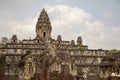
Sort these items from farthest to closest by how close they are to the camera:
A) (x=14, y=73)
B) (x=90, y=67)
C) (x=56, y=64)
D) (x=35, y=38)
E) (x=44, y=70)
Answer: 1. (x=35, y=38)
2. (x=90, y=67)
3. (x=14, y=73)
4. (x=56, y=64)
5. (x=44, y=70)

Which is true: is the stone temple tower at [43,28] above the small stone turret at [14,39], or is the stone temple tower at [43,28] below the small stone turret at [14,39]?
above

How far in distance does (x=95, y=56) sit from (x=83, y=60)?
2.09m

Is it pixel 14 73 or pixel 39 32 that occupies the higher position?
pixel 39 32

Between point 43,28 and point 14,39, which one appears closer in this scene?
point 14,39

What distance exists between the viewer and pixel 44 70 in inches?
935

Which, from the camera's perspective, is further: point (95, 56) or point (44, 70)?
point (95, 56)

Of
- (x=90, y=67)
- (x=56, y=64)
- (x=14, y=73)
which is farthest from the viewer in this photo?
(x=90, y=67)

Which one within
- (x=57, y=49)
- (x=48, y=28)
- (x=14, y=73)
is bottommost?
(x=14, y=73)

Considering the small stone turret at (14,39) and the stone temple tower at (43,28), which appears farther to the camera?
the stone temple tower at (43,28)

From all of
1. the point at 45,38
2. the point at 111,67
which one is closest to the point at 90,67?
the point at 111,67

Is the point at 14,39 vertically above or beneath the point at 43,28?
beneath

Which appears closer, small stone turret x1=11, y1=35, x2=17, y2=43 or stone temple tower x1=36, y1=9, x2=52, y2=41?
small stone turret x1=11, y1=35, x2=17, y2=43

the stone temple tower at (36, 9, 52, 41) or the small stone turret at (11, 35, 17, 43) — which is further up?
the stone temple tower at (36, 9, 52, 41)

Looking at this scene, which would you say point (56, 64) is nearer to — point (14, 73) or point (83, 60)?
Result: point (14, 73)
